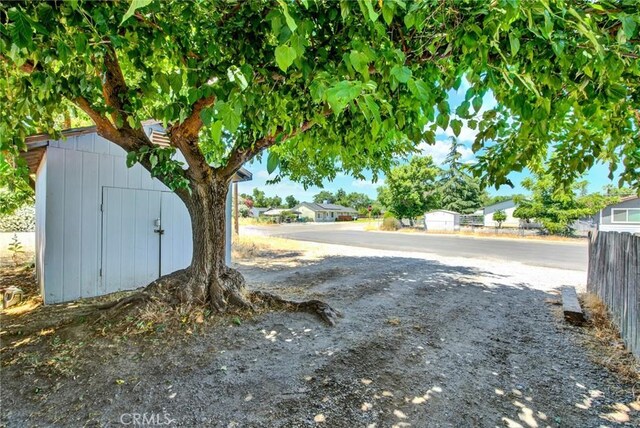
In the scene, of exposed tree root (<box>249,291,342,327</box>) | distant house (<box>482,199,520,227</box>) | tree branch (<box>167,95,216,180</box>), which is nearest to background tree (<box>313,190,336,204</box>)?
distant house (<box>482,199,520,227</box>)

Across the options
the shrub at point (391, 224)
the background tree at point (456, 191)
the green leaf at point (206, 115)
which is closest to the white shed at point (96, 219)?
the green leaf at point (206, 115)

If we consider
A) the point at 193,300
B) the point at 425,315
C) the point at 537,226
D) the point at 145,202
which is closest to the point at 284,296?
the point at 193,300

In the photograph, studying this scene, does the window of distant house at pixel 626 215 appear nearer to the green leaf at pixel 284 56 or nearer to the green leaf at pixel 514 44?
the green leaf at pixel 514 44

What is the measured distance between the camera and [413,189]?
2694 cm

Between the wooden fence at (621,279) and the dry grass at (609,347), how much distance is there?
8 centimetres

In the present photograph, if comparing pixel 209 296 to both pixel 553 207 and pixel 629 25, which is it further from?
pixel 553 207

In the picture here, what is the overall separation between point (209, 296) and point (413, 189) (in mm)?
24947

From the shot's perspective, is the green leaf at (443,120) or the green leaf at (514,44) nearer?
the green leaf at (514,44)

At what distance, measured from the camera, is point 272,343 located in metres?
3.28

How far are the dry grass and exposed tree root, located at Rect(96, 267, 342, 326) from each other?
9.07 feet

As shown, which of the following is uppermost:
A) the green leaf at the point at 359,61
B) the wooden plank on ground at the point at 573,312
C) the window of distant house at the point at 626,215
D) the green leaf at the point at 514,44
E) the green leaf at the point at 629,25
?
the green leaf at the point at 629,25

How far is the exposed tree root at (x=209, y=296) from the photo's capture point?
12.9 feet

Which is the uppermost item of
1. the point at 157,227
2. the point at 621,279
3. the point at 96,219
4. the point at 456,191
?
the point at 456,191

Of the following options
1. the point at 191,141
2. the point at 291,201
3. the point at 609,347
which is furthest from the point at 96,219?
the point at 291,201
